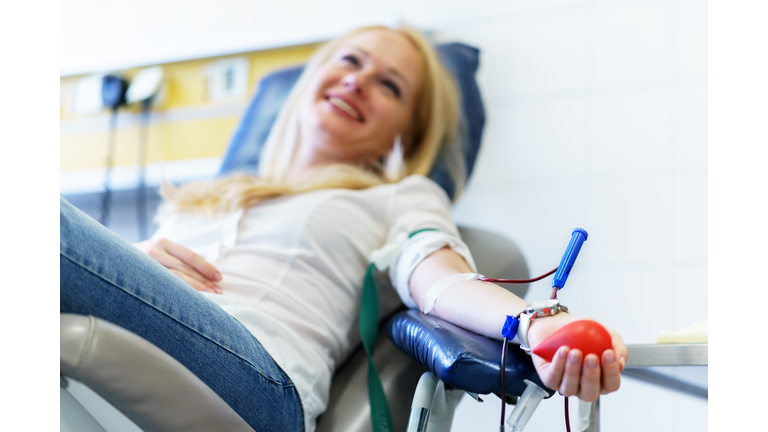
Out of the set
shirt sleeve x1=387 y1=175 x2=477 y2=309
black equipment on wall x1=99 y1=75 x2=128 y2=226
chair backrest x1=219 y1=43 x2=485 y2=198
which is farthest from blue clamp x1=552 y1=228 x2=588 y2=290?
black equipment on wall x1=99 y1=75 x2=128 y2=226

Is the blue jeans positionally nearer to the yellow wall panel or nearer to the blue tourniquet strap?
the blue tourniquet strap

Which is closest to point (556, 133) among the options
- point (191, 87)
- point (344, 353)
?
point (344, 353)

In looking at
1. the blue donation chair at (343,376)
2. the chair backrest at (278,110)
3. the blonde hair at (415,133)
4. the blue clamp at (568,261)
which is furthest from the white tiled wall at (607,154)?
the blue clamp at (568,261)

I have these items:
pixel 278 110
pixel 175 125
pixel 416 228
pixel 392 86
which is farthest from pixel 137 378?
pixel 175 125

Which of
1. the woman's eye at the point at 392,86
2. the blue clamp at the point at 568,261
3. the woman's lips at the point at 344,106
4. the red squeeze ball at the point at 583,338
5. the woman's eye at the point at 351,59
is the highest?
the woman's eye at the point at 351,59

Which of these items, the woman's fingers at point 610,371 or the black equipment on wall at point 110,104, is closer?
the woman's fingers at point 610,371

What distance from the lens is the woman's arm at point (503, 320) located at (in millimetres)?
500

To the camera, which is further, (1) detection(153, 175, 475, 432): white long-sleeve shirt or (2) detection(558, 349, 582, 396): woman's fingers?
(1) detection(153, 175, 475, 432): white long-sleeve shirt

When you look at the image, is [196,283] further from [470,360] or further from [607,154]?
[607,154]

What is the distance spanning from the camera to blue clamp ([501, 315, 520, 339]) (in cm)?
60

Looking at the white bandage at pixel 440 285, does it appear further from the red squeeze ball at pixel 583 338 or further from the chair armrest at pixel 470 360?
the red squeeze ball at pixel 583 338

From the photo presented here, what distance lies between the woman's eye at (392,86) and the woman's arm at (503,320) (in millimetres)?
607

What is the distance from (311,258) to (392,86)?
59 cm

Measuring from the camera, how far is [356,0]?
2.02 meters
